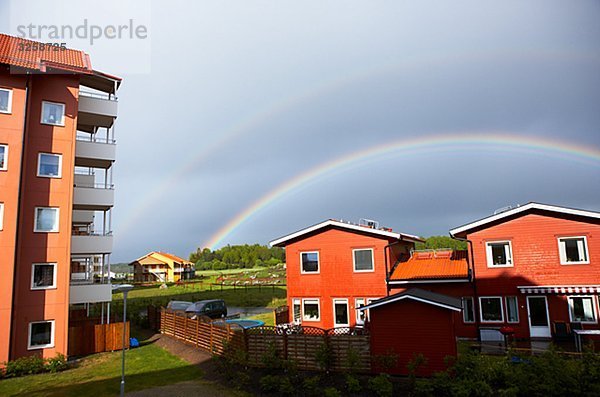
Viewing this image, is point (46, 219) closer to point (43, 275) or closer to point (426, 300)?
point (43, 275)

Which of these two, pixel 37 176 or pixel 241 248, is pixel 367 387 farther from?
pixel 241 248

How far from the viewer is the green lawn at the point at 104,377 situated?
52.1ft

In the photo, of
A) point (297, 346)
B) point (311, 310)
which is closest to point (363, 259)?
point (311, 310)

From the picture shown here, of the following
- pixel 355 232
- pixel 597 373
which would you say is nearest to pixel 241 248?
pixel 355 232

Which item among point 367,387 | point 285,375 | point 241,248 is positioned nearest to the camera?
point 367,387

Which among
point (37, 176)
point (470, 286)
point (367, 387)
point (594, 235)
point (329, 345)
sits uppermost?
point (37, 176)

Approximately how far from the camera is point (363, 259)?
2580 cm

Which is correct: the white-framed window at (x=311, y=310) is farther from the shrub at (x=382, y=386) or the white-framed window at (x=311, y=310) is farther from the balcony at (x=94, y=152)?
the balcony at (x=94, y=152)

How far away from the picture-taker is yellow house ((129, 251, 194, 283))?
301ft

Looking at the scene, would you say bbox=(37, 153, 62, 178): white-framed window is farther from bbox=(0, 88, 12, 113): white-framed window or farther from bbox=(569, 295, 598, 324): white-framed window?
bbox=(569, 295, 598, 324): white-framed window

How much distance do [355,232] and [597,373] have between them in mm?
15248

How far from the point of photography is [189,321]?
23.5 meters

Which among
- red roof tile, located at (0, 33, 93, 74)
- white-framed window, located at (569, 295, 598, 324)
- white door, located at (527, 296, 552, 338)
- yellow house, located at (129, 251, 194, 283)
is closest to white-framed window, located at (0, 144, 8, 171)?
red roof tile, located at (0, 33, 93, 74)

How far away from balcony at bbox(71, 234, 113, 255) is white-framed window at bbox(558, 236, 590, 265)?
25.7 meters
